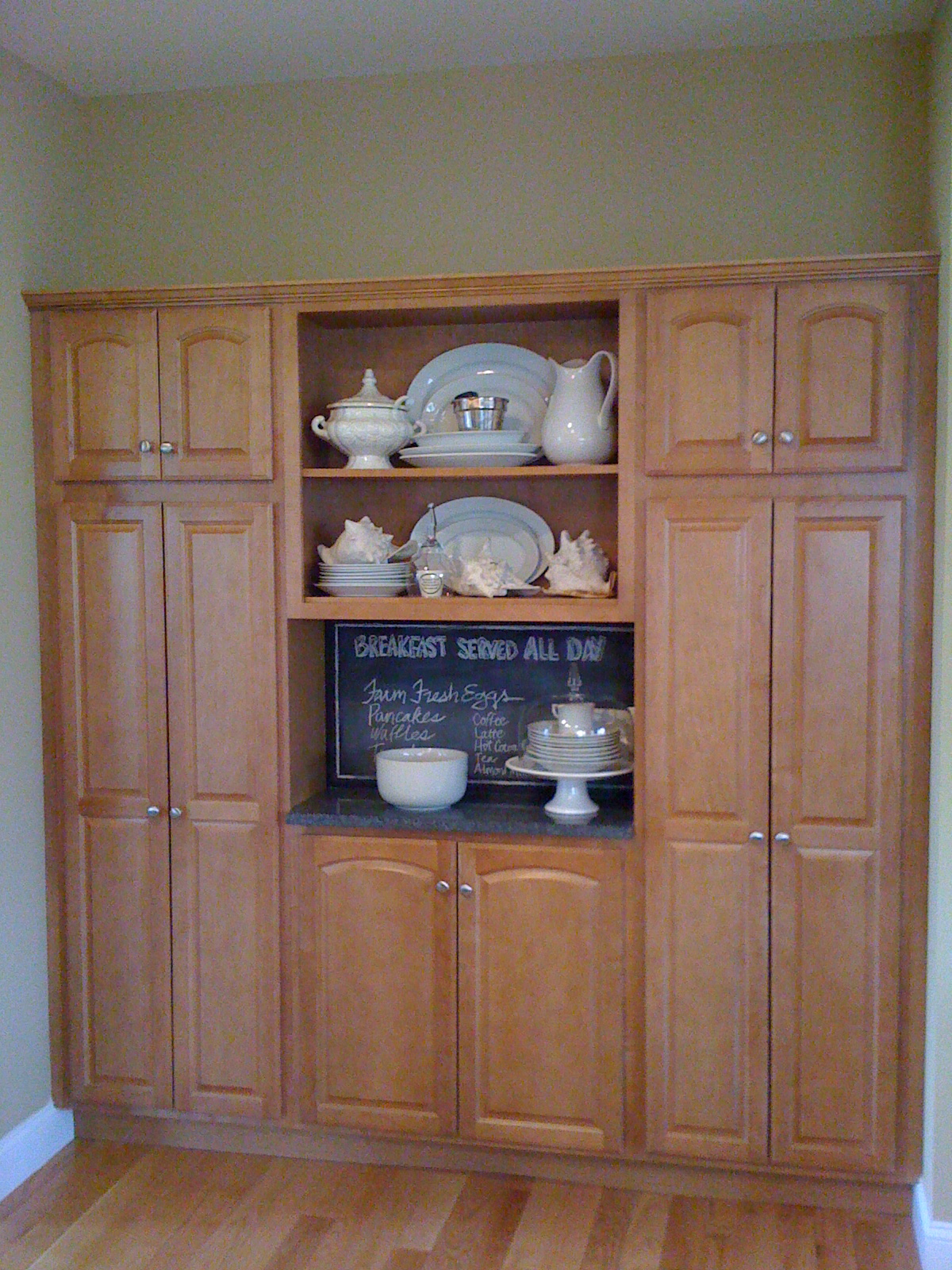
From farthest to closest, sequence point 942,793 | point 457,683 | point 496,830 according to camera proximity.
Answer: point 457,683
point 496,830
point 942,793

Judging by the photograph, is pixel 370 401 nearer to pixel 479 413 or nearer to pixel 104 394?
pixel 479 413

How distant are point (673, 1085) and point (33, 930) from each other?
1661 millimetres

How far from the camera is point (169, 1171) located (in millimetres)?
2949

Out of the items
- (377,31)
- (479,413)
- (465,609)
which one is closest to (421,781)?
(465,609)

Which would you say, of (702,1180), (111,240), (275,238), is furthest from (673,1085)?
(111,240)

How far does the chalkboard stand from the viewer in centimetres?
309

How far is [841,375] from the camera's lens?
2607 millimetres

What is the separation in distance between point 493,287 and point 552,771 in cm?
117

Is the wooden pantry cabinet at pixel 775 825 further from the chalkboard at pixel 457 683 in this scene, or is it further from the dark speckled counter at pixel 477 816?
the chalkboard at pixel 457 683

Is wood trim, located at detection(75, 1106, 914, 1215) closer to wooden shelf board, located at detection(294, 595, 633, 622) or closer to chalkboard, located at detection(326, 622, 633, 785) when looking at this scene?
chalkboard, located at detection(326, 622, 633, 785)

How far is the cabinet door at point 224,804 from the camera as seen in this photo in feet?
9.52

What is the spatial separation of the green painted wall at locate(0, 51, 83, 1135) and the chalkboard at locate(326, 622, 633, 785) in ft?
2.59

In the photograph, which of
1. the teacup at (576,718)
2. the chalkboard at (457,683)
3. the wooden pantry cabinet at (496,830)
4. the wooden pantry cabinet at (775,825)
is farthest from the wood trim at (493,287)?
the teacup at (576,718)

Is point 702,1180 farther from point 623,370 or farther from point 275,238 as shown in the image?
point 275,238
